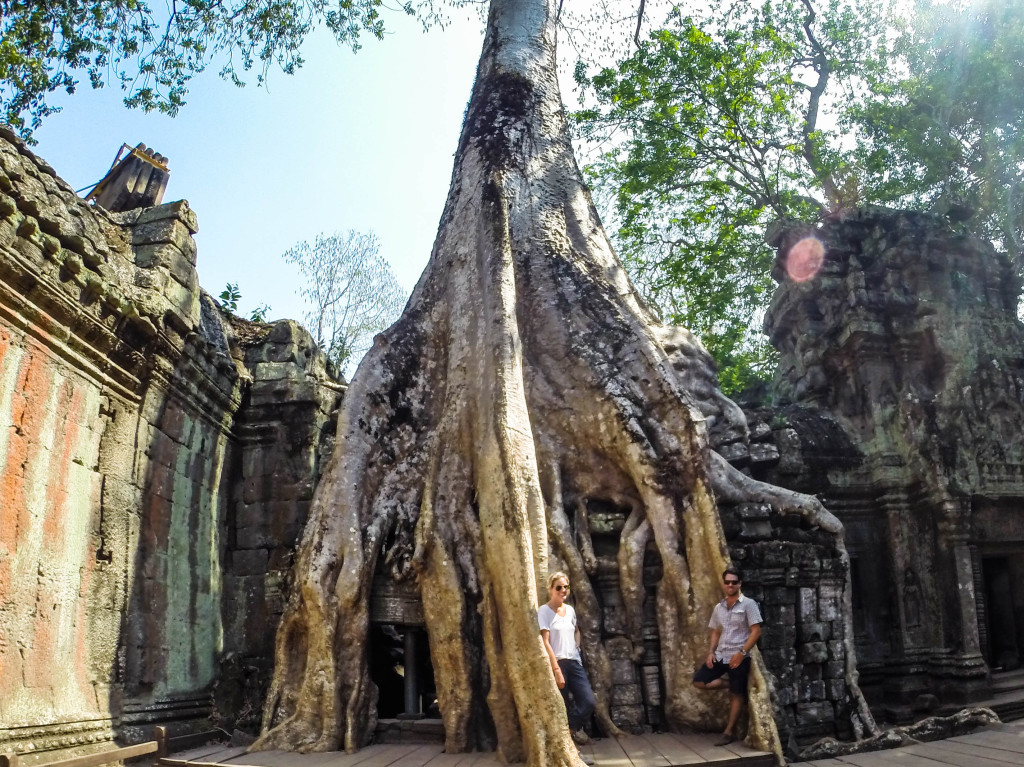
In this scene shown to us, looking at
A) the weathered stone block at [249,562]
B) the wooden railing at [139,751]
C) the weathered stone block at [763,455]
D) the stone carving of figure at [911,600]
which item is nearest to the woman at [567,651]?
the wooden railing at [139,751]

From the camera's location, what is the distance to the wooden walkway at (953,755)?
139 inches

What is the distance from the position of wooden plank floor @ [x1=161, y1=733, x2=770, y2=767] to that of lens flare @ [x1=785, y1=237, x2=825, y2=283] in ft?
16.5

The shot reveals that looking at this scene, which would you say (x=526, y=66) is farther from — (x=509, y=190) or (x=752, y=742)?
(x=752, y=742)

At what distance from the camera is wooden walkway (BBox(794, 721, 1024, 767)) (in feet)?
11.6

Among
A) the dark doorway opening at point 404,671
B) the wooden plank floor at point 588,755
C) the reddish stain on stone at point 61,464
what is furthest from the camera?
the dark doorway opening at point 404,671

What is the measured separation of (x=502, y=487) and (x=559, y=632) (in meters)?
0.72

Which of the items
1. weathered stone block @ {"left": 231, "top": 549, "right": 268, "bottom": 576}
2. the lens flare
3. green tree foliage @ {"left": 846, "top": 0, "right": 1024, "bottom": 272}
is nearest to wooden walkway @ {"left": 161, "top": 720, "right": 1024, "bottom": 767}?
weathered stone block @ {"left": 231, "top": 549, "right": 268, "bottom": 576}

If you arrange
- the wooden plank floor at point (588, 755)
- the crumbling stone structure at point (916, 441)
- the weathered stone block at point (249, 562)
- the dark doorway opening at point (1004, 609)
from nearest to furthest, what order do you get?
the wooden plank floor at point (588, 755), the weathered stone block at point (249, 562), the crumbling stone structure at point (916, 441), the dark doorway opening at point (1004, 609)

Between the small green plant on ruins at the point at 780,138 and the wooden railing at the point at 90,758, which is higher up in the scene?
the small green plant on ruins at the point at 780,138

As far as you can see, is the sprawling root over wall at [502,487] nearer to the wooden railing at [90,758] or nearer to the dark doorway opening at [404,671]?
the dark doorway opening at [404,671]

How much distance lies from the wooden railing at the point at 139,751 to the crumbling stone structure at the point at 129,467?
6.9 inches

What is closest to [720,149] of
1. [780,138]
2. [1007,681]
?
[780,138]

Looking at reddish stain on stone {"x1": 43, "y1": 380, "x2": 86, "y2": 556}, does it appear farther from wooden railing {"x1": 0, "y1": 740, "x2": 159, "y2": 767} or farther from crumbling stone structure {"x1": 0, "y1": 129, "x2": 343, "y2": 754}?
wooden railing {"x1": 0, "y1": 740, "x2": 159, "y2": 767}

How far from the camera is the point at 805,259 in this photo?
795 centimetres
